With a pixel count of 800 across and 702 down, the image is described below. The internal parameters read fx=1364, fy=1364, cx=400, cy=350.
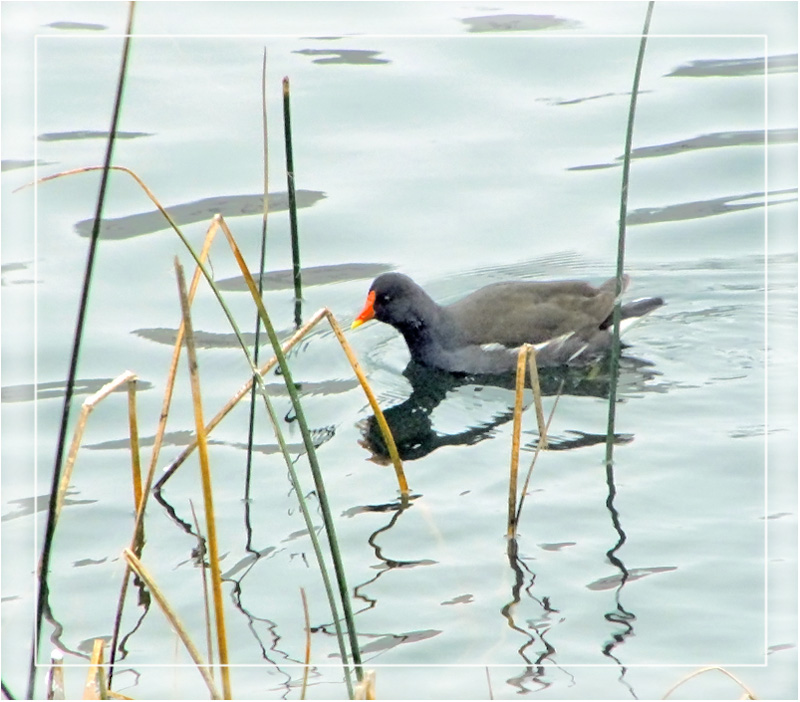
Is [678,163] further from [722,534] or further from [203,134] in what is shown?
[722,534]

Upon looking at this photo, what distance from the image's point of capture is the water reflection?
6.10m

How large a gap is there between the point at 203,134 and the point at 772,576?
459cm

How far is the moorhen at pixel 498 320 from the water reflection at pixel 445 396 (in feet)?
0.27

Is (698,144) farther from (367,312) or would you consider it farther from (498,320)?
(367,312)

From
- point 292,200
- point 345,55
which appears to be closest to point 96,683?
point 292,200

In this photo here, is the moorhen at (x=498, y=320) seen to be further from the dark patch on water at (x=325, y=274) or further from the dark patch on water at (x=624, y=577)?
the dark patch on water at (x=624, y=577)

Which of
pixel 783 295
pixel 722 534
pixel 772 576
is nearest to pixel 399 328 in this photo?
pixel 783 295

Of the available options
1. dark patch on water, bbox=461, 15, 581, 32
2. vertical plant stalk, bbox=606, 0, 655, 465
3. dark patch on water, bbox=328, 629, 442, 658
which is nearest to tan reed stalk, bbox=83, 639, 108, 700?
dark patch on water, bbox=328, 629, 442, 658

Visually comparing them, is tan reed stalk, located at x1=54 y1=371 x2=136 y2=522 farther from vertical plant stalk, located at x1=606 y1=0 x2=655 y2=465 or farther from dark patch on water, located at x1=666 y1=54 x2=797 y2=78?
dark patch on water, located at x1=666 y1=54 x2=797 y2=78

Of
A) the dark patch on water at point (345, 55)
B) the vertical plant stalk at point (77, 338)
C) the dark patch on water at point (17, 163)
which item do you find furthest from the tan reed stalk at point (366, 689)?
the dark patch on water at point (345, 55)

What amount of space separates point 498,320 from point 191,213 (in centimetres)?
182

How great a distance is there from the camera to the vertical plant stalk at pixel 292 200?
550cm

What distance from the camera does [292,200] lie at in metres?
5.88

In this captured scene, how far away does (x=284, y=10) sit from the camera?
702 cm
